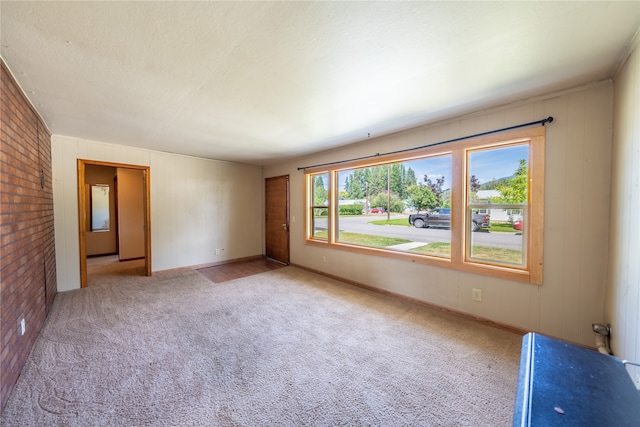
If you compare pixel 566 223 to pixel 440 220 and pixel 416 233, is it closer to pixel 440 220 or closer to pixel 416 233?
pixel 440 220

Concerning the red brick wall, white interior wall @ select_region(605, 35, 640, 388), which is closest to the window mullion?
white interior wall @ select_region(605, 35, 640, 388)

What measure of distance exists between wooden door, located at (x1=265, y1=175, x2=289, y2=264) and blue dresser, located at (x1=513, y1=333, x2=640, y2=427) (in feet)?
14.9

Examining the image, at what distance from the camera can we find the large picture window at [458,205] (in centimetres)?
235

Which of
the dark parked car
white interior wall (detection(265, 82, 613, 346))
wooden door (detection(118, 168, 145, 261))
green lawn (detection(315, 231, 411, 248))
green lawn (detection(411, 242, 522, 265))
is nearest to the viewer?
white interior wall (detection(265, 82, 613, 346))

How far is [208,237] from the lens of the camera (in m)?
5.10

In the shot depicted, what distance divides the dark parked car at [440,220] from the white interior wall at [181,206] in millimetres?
→ 3907

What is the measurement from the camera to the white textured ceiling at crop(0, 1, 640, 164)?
1.23 m

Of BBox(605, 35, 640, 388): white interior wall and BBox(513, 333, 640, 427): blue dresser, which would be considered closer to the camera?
BBox(513, 333, 640, 427): blue dresser

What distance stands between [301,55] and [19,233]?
8.59ft

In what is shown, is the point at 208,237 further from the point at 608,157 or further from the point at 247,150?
the point at 608,157

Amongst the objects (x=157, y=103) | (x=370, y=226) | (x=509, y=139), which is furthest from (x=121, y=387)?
(x=509, y=139)

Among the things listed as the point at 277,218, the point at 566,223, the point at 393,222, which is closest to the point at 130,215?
the point at 277,218

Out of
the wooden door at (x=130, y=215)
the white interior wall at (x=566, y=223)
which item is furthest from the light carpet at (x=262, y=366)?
the wooden door at (x=130, y=215)

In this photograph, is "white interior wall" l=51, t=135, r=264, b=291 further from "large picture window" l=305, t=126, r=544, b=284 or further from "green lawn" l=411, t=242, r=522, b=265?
"green lawn" l=411, t=242, r=522, b=265
